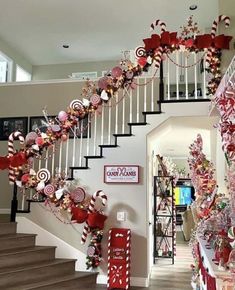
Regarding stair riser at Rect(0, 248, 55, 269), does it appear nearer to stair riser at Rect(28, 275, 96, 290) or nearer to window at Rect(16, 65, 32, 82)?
stair riser at Rect(28, 275, 96, 290)

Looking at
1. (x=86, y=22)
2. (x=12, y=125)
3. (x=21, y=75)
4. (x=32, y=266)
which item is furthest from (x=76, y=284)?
(x=21, y=75)

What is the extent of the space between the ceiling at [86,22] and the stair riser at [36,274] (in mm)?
5170

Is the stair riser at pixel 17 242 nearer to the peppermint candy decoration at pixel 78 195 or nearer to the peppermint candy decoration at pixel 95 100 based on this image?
the peppermint candy decoration at pixel 78 195

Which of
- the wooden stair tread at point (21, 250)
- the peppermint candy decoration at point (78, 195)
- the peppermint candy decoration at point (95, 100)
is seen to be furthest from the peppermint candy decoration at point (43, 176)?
the peppermint candy decoration at point (95, 100)

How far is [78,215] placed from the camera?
195 inches

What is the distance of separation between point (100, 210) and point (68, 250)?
0.86 meters

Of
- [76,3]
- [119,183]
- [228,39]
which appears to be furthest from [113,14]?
[119,183]

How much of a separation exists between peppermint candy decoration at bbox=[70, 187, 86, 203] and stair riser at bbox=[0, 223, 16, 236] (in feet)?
3.76

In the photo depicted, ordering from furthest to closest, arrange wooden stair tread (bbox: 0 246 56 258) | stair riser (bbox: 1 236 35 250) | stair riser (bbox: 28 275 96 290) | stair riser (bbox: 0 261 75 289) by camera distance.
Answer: stair riser (bbox: 1 236 35 250)
wooden stair tread (bbox: 0 246 56 258)
stair riser (bbox: 28 275 96 290)
stair riser (bbox: 0 261 75 289)

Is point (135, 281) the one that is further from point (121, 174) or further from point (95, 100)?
point (95, 100)

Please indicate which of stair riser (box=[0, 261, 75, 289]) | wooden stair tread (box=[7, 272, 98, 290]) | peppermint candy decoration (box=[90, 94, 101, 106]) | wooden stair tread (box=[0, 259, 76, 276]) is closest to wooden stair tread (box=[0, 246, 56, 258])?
wooden stair tread (box=[0, 259, 76, 276])

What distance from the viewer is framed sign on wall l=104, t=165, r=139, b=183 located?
5316 millimetres

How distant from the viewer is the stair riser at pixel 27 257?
4391 millimetres

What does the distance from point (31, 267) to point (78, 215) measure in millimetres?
990
